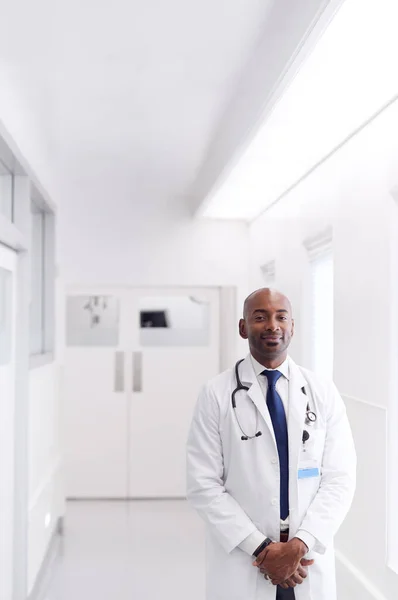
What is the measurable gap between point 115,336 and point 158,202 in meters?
1.40

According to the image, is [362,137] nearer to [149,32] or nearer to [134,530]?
[149,32]

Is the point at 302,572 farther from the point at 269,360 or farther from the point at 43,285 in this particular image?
the point at 43,285

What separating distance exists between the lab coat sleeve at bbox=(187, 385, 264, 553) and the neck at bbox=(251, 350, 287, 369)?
8.1 inches

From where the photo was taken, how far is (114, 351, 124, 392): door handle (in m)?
7.74

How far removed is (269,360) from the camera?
278 centimetres

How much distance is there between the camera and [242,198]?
20.5ft

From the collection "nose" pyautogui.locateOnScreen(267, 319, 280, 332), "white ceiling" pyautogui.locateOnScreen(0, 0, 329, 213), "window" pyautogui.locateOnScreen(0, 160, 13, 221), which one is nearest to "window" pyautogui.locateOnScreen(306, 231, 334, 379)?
"white ceiling" pyautogui.locateOnScreen(0, 0, 329, 213)

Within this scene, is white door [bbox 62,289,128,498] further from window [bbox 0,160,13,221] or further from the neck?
the neck

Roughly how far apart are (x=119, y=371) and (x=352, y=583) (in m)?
4.06

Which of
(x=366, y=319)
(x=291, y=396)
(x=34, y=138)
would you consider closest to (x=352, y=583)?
(x=366, y=319)

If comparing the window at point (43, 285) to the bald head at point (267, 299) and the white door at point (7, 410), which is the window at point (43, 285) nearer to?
the white door at point (7, 410)

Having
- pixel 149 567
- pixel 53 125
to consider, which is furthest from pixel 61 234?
pixel 149 567

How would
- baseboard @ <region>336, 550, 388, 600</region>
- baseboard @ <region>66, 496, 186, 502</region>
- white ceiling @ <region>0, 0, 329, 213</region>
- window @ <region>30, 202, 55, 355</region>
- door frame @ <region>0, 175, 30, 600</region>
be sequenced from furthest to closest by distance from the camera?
baseboard @ <region>66, 496, 186, 502</region> < window @ <region>30, 202, 55, 355</region> < door frame @ <region>0, 175, 30, 600</region> < baseboard @ <region>336, 550, 388, 600</region> < white ceiling @ <region>0, 0, 329, 213</region>

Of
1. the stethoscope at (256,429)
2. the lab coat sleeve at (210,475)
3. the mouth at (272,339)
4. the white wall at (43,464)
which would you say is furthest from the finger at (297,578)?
the white wall at (43,464)
